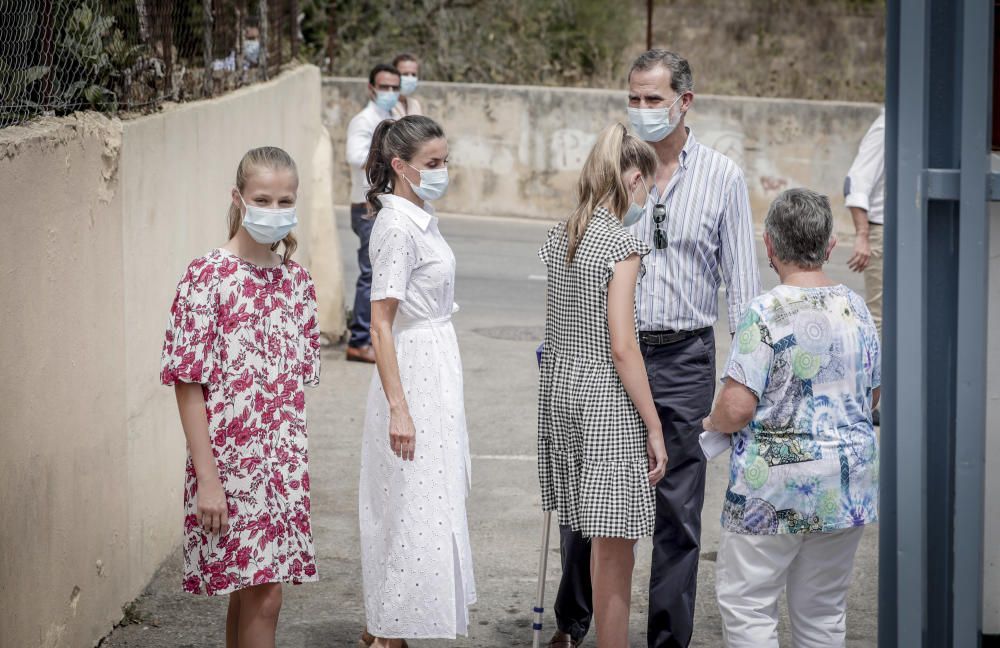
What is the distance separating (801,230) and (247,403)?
1.74 metres

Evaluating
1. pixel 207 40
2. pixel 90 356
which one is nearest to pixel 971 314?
pixel 90 356

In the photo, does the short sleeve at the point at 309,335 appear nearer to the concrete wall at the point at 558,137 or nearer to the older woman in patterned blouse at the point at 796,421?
the older woman in patterned blouse at the point at 796,421

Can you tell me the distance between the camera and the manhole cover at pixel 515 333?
11.4m

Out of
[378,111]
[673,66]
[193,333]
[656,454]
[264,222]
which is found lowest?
[656,454]

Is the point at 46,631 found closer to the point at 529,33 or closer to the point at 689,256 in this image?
the point at 689,256

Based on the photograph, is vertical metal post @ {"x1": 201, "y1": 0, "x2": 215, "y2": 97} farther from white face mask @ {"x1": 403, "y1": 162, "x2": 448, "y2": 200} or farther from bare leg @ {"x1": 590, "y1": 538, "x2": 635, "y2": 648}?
bare leg @ {"x1": 590, "y1": 538, "x2": 635, "y2": 648}

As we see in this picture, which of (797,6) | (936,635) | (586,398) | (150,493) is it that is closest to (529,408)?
(150,493)

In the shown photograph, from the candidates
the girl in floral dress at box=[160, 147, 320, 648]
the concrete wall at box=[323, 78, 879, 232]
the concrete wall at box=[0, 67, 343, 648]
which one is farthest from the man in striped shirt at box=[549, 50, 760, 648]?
the concrete wall at box=[323, 78, 879, 232]

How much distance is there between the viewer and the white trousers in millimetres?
4312

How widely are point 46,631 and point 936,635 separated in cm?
275

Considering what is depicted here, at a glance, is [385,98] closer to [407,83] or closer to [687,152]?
[407,83]

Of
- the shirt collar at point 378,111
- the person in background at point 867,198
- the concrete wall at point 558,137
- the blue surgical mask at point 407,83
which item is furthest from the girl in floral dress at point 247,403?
the concrete wall at point 558,137

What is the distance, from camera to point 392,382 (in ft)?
15.8

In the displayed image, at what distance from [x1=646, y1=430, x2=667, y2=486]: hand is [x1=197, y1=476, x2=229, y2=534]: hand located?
4.47 ft
